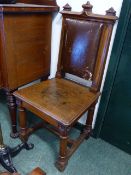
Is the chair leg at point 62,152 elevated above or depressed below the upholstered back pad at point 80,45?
below

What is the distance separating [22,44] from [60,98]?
0.46 m

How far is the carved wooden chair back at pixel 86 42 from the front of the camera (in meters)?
1.20

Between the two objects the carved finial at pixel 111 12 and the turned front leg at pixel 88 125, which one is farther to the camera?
the turned front leg at pixel 88 125

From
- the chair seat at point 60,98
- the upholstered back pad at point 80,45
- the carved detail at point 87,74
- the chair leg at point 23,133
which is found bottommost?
the chair leg at point 23,133

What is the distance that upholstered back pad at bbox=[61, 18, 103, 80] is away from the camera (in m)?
1.24

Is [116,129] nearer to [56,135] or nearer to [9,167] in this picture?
[56,135]

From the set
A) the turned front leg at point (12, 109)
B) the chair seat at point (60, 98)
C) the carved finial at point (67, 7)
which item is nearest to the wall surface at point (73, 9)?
the carved finial at point (67, 7)

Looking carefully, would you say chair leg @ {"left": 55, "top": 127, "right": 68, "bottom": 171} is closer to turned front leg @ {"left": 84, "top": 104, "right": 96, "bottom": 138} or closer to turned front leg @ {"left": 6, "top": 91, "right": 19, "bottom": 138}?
turned front leg @ {"left": 84, "top": 104, "right": 96, "bottom": 138}

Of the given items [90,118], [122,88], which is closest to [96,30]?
[122,88]

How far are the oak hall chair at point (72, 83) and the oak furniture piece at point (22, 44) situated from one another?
0.11 m

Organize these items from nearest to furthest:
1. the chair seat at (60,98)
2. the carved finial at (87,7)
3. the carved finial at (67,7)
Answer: the chair seat at (60,98) → the carved finial at (87,7) → the carved finial at (67,7)

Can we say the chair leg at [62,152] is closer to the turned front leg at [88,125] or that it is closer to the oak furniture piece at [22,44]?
the turned front leg at [88,125]

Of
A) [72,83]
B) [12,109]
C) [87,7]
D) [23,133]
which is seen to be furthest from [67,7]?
[23,133]

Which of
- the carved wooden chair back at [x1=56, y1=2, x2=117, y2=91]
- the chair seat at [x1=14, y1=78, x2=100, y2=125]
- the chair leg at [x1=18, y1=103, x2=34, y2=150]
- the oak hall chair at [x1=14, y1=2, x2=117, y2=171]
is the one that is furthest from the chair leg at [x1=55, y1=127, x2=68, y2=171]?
the carved wooden chair back at [x1=56, y1=2, x2=117, y2=91]
